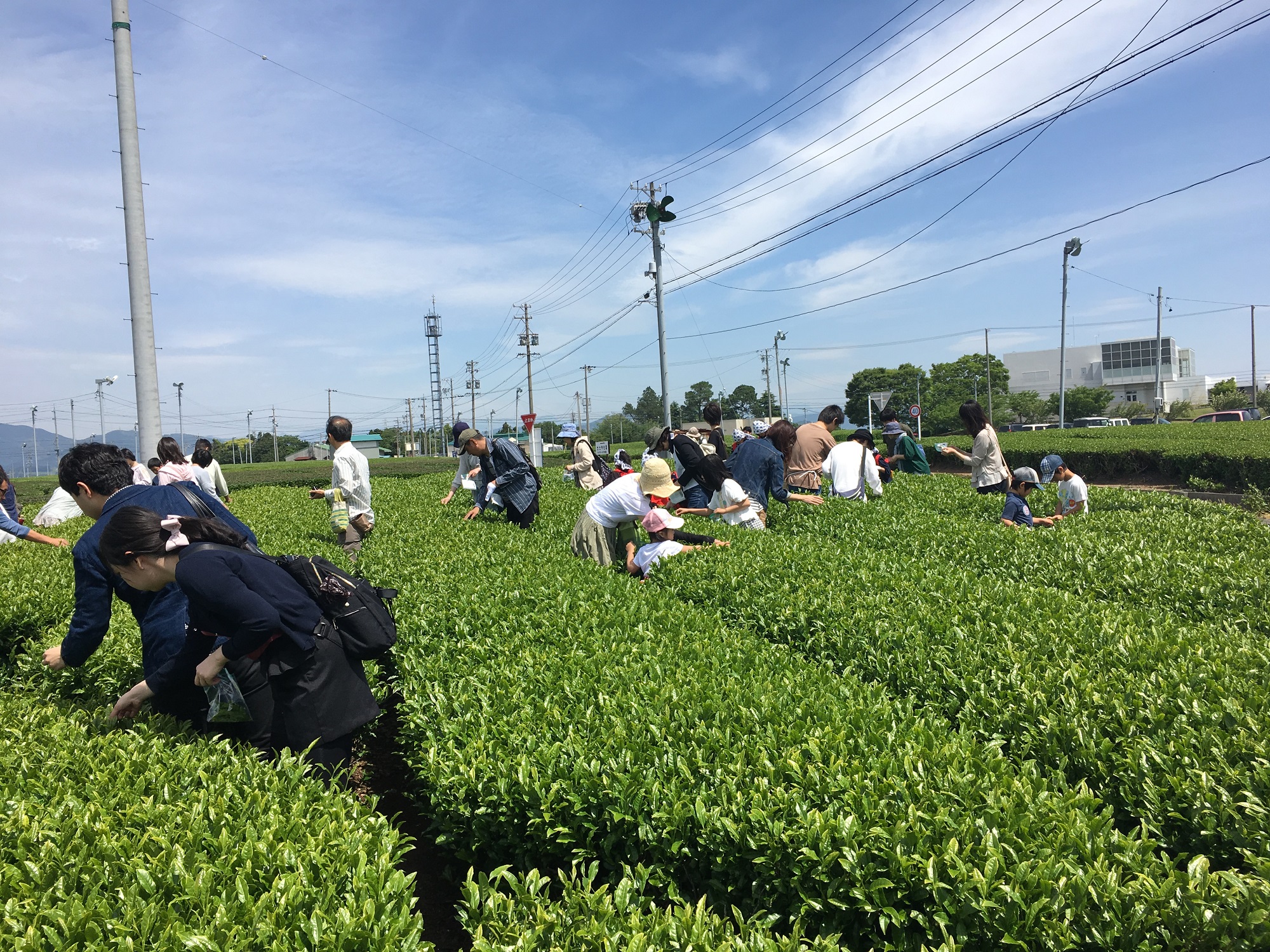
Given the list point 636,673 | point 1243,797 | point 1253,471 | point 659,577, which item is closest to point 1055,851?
point 1243,797

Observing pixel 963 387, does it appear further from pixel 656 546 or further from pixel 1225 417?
pixel 656 546

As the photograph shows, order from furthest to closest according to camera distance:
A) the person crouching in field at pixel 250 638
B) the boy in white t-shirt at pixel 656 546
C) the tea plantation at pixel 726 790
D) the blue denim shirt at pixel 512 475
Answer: the blue denim shirt at pixel 512 475 < the boy in white t-shirt at pixel 656 546 < the person crouching in field at pixel 250 638 < the tea plantation at pixel 726 790

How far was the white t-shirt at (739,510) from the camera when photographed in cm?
810

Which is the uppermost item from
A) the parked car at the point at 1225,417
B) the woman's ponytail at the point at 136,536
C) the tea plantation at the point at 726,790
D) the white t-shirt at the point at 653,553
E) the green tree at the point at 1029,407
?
the green tree at the point at 1029,407

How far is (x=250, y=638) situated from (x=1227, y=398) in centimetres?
6713

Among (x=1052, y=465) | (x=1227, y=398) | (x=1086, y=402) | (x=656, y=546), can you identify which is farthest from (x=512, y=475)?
(x=1086, y=402)

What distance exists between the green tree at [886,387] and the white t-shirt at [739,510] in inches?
2745

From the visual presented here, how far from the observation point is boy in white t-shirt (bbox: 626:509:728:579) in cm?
679

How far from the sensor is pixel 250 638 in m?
3.12

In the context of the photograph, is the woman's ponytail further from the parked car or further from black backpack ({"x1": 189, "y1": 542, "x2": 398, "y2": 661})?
the parked car

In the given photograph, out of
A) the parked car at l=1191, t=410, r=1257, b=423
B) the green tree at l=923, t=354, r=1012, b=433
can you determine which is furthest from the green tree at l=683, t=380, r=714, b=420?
the parked car at l=1191, t=410, r=1257, b=423

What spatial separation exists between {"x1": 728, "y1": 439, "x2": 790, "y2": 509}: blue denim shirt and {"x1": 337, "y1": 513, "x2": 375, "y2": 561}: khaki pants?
4326 mm

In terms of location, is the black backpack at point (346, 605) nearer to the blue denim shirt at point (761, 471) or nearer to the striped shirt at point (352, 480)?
the striped shirt at point (352, 480)

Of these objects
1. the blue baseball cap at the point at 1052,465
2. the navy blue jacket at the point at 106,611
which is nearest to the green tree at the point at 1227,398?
the blue baseball cap at the point at 1052,465
